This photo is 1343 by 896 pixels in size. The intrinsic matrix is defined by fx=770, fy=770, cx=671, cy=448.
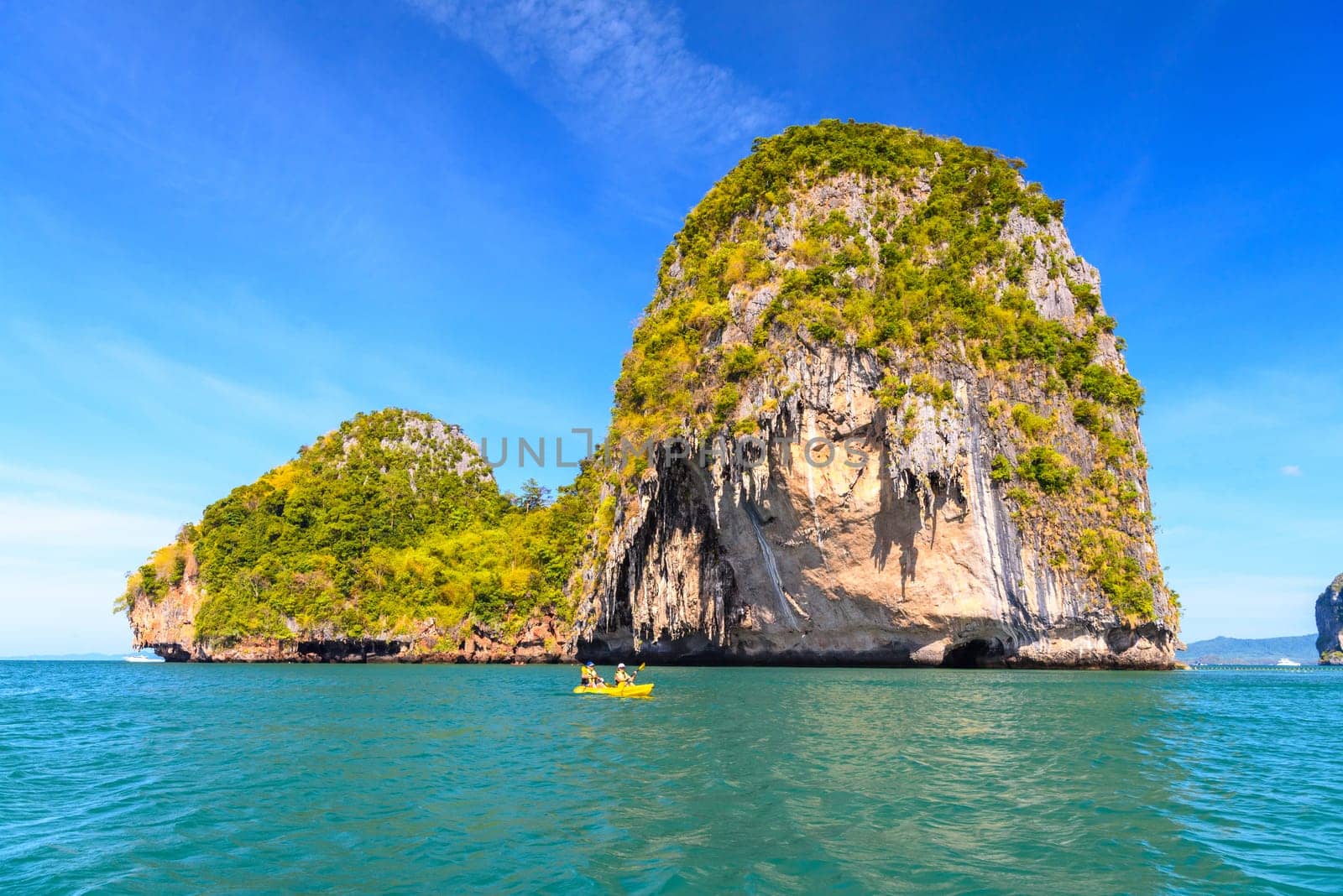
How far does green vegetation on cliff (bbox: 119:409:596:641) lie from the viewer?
2421 inches

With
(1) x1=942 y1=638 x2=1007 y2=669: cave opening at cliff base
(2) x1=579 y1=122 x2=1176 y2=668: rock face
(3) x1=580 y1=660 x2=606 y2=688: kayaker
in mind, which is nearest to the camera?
(3) x1=580 y1=660 x2=606 y2=688: kayaker

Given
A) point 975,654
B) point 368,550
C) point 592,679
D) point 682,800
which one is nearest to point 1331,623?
point 975,654

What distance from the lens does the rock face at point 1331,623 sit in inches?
5118

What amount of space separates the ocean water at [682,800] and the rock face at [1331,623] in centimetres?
14581

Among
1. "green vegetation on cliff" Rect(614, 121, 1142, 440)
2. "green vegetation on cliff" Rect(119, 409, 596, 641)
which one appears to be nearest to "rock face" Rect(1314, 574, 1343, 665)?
"green vegetation on cliff" Rect(614, 121, 1142, 440)

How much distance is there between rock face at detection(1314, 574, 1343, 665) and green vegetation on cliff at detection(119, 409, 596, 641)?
447 feet

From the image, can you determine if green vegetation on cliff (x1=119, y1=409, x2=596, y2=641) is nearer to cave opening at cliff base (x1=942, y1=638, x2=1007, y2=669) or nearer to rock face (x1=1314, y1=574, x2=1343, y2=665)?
cave opening at cliff base (x1=942, y1=638, x2=1007, y2=669)

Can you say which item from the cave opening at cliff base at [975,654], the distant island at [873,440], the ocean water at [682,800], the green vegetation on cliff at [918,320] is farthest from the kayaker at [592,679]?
the cave opening at cliff base at [975,654]

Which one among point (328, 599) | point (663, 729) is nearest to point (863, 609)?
point (663, 729)

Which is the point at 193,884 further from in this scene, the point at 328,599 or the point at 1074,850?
the point at 328,599

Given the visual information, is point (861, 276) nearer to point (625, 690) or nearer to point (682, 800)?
point (625, 690)

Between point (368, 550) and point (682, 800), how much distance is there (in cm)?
6688

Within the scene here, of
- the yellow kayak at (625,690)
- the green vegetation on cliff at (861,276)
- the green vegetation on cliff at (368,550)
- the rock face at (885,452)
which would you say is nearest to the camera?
the yellow kayak at (625,690)

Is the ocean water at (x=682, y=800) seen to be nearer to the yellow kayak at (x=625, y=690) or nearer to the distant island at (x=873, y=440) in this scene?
the yellow kayak at (x=625, y=690)
